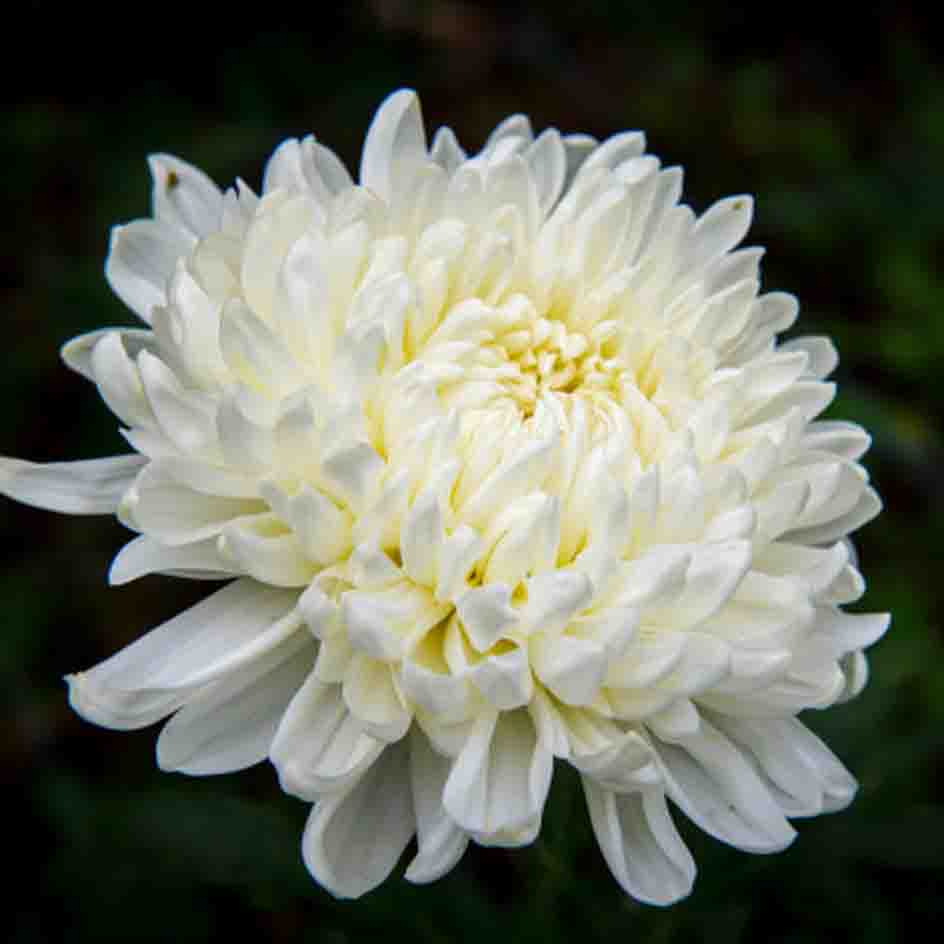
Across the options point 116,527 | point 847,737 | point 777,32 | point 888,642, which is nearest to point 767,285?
point 888,642

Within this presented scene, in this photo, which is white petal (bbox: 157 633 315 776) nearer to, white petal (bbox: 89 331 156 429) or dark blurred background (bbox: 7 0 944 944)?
white petal (bbox: 89 331 156 429)

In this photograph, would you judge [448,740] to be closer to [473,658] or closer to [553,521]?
[473,658]

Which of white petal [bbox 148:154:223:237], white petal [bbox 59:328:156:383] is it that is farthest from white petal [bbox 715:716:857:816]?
white petal [bbox 148:154:223:237]

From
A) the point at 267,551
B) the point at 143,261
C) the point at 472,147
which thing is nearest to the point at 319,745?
the point at 267,551

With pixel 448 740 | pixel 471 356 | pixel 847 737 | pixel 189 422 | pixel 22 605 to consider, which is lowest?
pixel 22 605

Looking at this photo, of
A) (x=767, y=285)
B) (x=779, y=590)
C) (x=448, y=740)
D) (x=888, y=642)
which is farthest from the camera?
(x=767, y=285)

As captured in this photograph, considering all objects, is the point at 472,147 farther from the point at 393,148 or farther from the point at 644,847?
the point at 644,847

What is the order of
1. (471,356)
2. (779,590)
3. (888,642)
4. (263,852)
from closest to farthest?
1. (779,590)
2. (471,356)
3. (263,852)
4. (888,642)
